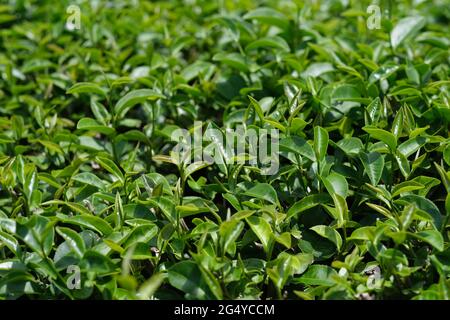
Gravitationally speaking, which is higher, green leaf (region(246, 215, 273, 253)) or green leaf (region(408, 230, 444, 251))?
green leaf (region(246, 215, 273, 253))

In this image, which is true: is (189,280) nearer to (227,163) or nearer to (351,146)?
(227,163)

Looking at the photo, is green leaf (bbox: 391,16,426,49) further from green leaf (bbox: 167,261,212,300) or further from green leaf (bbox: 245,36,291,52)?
green leaf (bbox: 167,261,212,300)

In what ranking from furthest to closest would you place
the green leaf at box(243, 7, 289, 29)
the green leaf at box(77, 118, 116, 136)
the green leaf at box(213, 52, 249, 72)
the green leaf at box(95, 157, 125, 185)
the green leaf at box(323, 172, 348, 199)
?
the green leaf at box(243, 7, 289, 29), the green leaf at box(213, 52, 249, 72), the green leaf at box(77, 118, 116, 136), the green leaf at box(95, 157, 125, 185), the green leaf at box(323, 172, 348, 199)

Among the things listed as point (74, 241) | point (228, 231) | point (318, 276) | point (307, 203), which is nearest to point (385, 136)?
point (307, 203)

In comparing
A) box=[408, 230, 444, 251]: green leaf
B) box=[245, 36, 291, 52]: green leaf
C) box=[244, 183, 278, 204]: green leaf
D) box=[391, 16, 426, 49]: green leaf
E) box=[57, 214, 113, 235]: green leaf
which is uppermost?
box=[391, 16, 426, 49]: green leaf

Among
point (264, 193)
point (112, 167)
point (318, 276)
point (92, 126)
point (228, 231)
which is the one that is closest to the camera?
point (228, 231)

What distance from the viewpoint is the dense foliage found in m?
1.65

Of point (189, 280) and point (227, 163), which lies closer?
point (189, 280)

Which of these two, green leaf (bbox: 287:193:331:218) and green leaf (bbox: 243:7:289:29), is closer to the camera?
green leaf (bbox: 287:193:331:218)

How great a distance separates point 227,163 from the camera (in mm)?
1898

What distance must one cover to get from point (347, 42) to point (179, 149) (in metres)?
0.95

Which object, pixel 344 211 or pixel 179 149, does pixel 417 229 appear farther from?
pixel 179 149

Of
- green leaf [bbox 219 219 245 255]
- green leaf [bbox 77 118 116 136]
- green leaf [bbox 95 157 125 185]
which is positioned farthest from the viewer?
green leaf [bbox 77 118 116 136]

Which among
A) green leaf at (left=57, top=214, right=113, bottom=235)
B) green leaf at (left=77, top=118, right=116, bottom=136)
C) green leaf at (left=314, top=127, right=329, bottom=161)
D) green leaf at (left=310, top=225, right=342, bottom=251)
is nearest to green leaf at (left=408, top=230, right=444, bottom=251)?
green leaf at (left=310, top=225, right=342, bottom=251)
